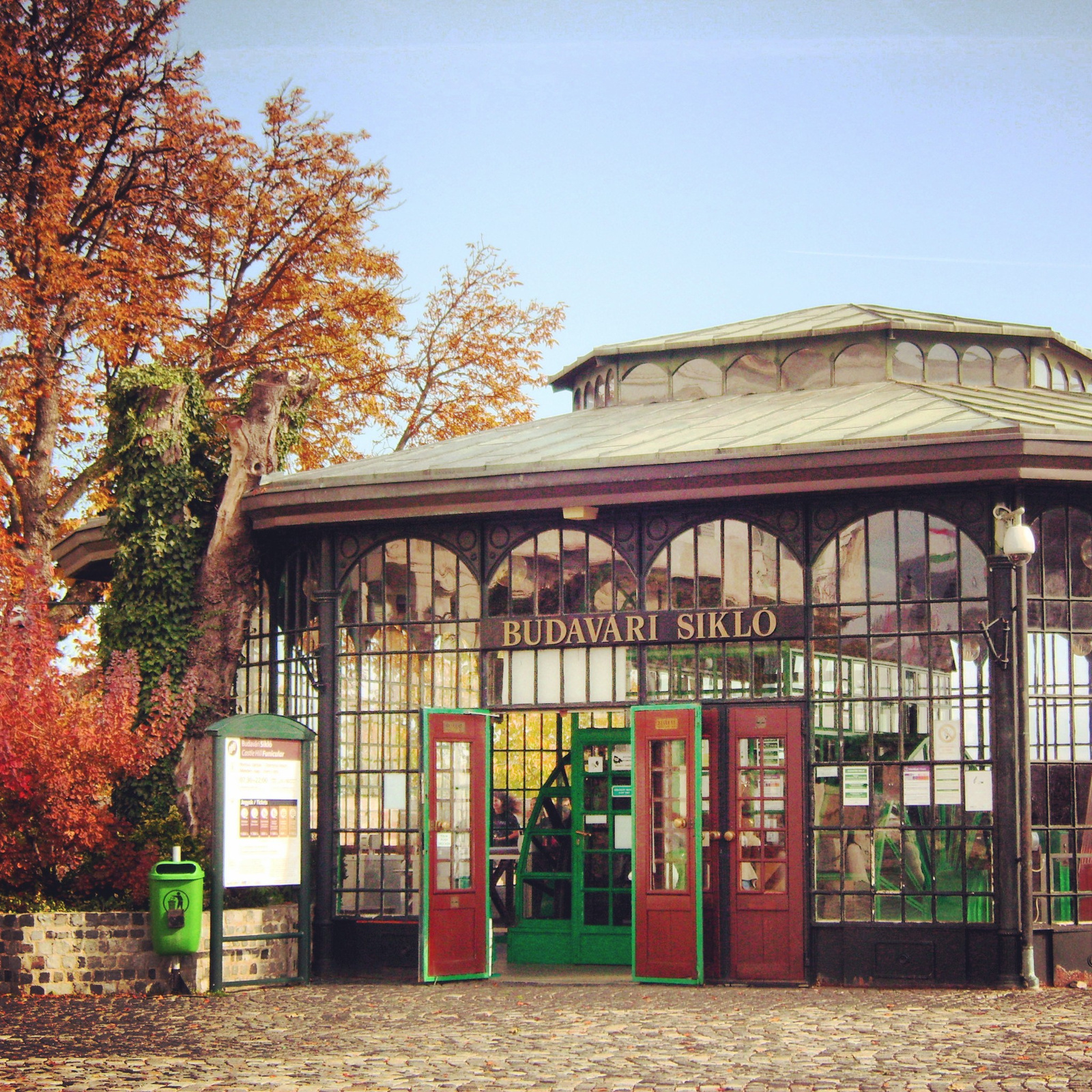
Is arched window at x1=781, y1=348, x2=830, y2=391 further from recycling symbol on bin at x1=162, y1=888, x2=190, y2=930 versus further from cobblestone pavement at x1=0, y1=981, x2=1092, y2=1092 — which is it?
A: recycling symbol on bin at x1=162, y1=888, x2=190, y2=930

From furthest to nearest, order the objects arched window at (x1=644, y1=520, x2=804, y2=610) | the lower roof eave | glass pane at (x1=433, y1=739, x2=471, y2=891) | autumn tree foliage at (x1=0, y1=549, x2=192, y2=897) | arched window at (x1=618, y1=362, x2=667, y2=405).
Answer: arched window at (x1=618, y1=362, x2=667, y2=405) → glass pane at (x1=433, y1=739, x2=471, y2=891) → autumn tree foliage at (x1=0, y1=549, x2=192, y2=897) → arched window at (x1=644, y1=520, x2=804, y2=610) → the lower roof eave

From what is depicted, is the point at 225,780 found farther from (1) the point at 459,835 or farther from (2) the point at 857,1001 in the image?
(2) the point at 857,1001

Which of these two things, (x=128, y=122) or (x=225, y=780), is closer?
(x=225, y=780)

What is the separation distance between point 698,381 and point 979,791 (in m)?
6.39

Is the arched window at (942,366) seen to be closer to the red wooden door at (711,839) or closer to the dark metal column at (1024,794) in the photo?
the dark metal column at (1024,794)

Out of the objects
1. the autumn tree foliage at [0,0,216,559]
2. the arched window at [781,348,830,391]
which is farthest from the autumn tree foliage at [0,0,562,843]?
the arched window at [781,348,830,391]

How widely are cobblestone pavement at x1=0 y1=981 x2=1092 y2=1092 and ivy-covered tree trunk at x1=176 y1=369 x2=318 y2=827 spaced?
291cm

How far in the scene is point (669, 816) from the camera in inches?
507

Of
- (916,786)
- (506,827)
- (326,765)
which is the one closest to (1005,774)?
Answer: (916,786)

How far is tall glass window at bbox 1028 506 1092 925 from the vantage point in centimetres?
1220

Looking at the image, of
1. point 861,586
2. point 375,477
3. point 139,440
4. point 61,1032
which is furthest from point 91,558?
point 861,586

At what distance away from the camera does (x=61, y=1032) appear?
1039 cm

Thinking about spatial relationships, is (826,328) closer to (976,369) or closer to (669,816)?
(976,369)

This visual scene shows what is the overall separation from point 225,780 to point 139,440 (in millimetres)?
4070
